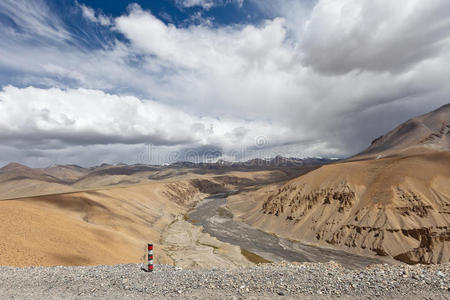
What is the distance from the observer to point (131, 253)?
32969 millimetres

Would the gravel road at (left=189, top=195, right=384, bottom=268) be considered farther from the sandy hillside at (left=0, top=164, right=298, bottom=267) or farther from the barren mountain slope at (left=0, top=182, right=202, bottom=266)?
the barren mountain slope at (left=0, top=182, right=202, bottom=266)

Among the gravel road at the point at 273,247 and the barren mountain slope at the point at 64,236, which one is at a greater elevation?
the barren mountain slope at the point at 64,236

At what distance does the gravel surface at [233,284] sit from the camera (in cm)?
829

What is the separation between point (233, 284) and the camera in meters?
9.43

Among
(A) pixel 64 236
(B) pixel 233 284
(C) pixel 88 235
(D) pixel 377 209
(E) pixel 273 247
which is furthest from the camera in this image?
(E) pixel 273 247

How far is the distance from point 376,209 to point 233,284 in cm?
5090

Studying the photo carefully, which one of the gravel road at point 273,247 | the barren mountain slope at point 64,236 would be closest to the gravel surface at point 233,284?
the barren mountain slope at point 64,236

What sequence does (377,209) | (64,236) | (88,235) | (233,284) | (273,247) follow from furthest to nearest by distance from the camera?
1. (273,247)
2. (377,209)
3. (88,235)
4. (64,236)
5. (233,284)

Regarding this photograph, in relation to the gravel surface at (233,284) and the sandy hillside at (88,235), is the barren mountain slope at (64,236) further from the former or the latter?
the gravel surface at (233,284)

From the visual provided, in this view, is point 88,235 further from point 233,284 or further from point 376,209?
point 376,209

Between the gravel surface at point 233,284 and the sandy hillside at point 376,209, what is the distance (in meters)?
35.8

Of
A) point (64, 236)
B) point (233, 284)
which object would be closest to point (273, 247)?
point (64, 236)

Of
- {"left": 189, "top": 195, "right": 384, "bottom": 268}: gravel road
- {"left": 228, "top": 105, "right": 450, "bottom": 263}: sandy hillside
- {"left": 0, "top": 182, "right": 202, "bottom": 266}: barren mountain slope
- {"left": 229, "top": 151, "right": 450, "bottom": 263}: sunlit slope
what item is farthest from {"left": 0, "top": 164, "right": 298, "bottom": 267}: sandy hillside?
{"left": 229, "top": 151, "right": 450, "bottom": 263}: sunlit slope

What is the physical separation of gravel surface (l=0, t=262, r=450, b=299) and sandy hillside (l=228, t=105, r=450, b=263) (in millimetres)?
35773
